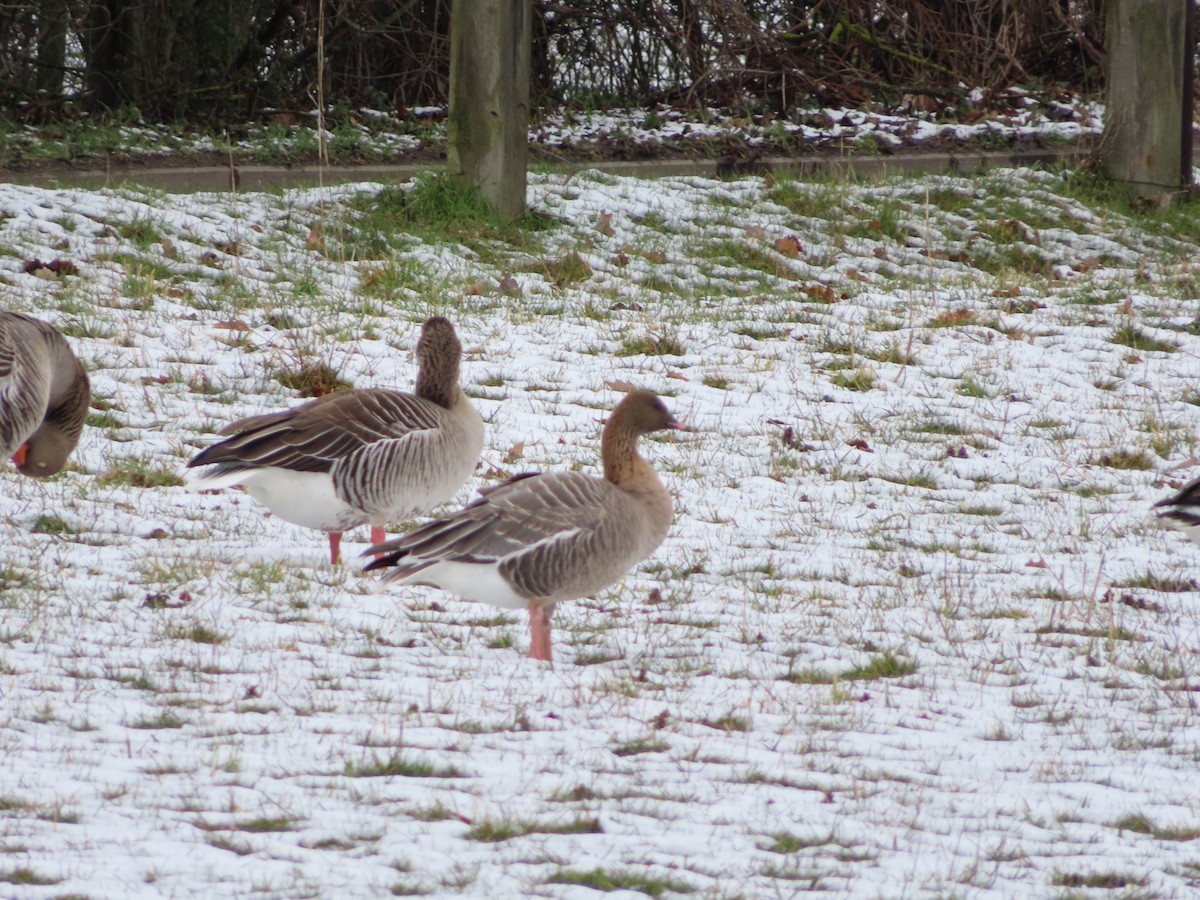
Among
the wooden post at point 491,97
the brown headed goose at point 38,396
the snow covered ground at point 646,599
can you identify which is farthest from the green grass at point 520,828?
the wooden post at point 491,97

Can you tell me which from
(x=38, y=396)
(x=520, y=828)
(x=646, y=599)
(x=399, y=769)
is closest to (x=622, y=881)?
(x=520, y=828)

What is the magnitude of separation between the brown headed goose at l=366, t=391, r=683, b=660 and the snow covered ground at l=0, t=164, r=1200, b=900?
0.27 metres

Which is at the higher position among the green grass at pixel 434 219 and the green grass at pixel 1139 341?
the green grass at pixel 434 219

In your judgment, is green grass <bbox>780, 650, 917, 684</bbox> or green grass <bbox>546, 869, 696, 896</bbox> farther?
green grass <bbox>780, 650, 917, 684</bbox>

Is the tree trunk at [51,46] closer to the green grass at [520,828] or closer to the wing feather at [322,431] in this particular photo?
the wing feather at [322,431]

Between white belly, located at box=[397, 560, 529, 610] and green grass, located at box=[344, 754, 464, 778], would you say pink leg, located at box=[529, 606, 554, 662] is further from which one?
green grass, located at box=[344, 754, 464, 778]

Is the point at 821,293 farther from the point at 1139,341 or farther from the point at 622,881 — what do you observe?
the point at 622,881

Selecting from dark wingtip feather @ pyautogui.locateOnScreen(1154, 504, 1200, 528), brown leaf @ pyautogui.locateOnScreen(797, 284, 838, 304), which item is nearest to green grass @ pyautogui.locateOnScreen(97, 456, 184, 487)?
dark wingtip feather @ pyautogui.locateOnScreen(1154, 504, 1200, 528)

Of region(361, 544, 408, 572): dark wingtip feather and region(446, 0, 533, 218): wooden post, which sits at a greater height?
region(446, 0, 533, 218): wooden post

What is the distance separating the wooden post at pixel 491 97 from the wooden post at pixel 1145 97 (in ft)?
18.4

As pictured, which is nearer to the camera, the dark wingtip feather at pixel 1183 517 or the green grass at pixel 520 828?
the green grass at pixel 520 828

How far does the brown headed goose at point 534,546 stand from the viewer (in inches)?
201

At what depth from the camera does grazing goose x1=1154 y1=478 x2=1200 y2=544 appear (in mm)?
5660

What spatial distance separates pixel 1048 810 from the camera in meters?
3.99
